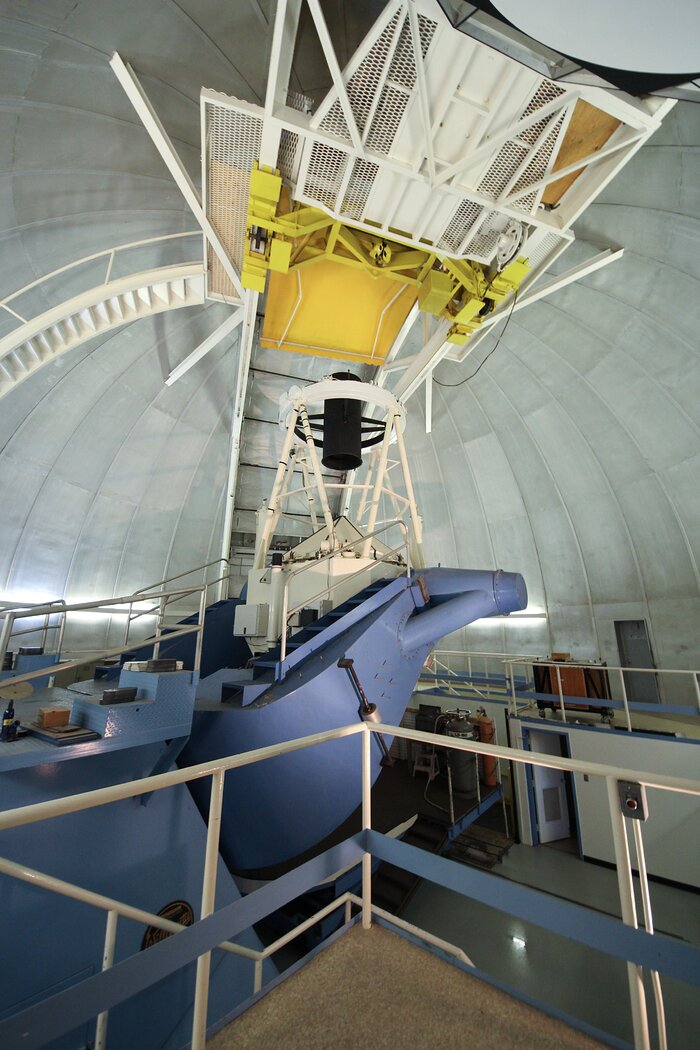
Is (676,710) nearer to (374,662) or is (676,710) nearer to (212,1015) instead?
(374,662)

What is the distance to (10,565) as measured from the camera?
396 inches

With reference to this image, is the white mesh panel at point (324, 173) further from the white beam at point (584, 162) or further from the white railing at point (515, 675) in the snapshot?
the white railing at point (515, 675)

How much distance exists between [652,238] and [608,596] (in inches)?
329

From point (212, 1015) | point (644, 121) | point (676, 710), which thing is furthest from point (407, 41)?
point (676, 710)

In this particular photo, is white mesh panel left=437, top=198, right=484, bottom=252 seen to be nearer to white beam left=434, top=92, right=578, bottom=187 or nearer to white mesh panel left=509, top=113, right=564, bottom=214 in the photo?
white mesh panel left=509, top=113, right=564, bottom=214

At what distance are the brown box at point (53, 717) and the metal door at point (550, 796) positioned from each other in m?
8.26

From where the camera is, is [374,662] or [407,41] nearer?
[407,41]

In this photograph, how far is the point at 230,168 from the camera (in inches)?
216

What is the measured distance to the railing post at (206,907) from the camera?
159 cm

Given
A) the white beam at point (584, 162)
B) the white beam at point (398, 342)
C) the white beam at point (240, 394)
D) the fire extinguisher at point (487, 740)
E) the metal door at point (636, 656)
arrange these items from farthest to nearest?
the metal door at point (636, 656) < the fire extinguisher at point (487, 740) < the white beam at point (398, 342) < the white beam at point (240, 394) < the white beam at point (584, 162)

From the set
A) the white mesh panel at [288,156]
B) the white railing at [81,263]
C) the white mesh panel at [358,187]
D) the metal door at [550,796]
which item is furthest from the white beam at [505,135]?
the metal door at [550,796]

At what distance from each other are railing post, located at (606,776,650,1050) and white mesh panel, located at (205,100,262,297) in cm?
696

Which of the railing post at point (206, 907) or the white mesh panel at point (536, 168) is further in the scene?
the white mesh panel at point (536, 168)

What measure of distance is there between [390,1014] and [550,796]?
8581mm
